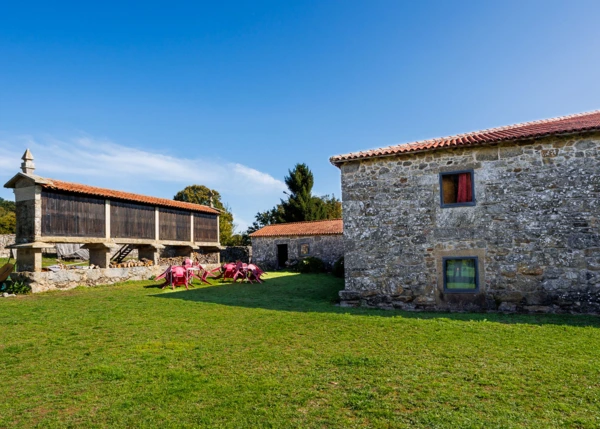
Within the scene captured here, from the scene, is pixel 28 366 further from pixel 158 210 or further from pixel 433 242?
pixel 158 210

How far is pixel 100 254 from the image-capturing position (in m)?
17.6

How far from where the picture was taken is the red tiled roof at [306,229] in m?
25.7

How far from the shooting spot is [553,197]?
9.35 m

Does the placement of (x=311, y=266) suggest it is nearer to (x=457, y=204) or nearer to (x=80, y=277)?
(x=80, y=277)

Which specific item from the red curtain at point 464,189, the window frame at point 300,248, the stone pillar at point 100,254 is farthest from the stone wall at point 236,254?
the red curtain at point 464,189

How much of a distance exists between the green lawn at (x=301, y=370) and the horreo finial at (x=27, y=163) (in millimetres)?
8265

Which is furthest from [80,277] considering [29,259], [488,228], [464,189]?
[488,228]

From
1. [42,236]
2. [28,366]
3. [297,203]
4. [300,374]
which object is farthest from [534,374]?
[297,203]

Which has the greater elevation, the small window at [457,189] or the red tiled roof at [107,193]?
the red tiled roof at [107,193]

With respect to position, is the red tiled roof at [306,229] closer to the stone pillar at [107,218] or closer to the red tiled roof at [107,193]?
the red tiled roof at [107,193]

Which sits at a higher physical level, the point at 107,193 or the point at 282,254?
the point at 107,193

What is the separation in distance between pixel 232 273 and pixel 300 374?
13.7 m

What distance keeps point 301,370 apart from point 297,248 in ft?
69.5

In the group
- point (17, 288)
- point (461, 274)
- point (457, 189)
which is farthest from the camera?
→ point (17, 288)
